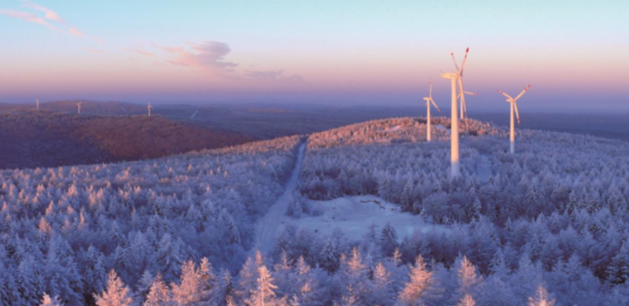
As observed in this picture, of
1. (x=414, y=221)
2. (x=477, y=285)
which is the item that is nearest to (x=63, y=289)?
(x=477, y=285)

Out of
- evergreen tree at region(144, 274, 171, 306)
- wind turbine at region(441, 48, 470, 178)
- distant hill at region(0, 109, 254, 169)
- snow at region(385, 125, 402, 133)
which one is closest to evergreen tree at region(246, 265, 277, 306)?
evergreen tree at region(144, 274, 171, 306)

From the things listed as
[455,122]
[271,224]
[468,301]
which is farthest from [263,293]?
[455,122]

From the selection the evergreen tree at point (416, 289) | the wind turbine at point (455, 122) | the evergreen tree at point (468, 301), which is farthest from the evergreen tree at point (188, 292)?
the wind turbine at point (455, 122)

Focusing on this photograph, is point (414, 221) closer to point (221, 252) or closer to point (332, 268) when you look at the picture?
point (332, 268)

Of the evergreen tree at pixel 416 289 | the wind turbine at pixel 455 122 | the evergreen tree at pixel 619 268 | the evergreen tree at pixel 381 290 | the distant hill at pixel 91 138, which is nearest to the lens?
the evergreen tree at pixel 416 289

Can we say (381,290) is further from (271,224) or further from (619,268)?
(271,224)

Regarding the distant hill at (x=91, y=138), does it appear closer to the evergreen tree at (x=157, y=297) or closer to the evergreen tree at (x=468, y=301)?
the evergreen tree at (x=157, y=297)

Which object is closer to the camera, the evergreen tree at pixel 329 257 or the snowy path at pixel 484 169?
the evergreen tree at pixel 329 257
